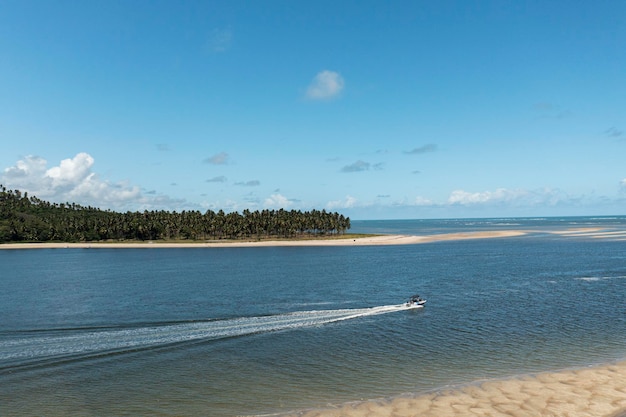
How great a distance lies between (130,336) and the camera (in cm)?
4112

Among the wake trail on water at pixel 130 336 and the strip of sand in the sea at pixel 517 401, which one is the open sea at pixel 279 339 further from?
the strip of sand in the sea at pixel 517 401

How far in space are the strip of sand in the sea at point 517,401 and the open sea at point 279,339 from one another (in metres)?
1.57

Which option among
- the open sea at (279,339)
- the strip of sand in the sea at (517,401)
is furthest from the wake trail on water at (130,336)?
the strip of sand in the sea at (517,401)

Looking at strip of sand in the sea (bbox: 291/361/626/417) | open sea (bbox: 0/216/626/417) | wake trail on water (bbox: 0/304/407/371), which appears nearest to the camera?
strip of sand in the sea (bbox: 291/361/626/417)

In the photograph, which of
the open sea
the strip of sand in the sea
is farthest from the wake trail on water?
the strip of sand in the sea

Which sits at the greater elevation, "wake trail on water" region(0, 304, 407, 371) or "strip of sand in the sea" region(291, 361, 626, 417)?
"wake trail on water" region(0, 304, 407, 371)

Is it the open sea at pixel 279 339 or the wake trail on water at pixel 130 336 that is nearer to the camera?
the open sea at pixel 279 339

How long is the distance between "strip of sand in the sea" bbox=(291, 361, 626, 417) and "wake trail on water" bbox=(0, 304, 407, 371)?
67.1ft

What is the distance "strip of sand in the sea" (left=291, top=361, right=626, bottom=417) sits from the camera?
2264cm

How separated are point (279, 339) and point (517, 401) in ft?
71.8

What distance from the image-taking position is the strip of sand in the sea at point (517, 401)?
2264 cm

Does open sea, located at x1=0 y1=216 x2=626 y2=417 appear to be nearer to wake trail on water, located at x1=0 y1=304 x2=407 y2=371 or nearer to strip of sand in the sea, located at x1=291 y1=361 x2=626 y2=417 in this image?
wake trail on water, located at x1=0 y1=304 x2=407 y2=371

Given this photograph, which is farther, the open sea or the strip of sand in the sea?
the open sea

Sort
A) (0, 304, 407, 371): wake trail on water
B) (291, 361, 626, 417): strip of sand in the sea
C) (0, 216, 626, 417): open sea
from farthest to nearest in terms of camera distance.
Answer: (0, 304, 407, 371): wake trail on water, (0, 216, 626, 417): open sea, (291, 361, 626, 417): strip of sand in the sea
